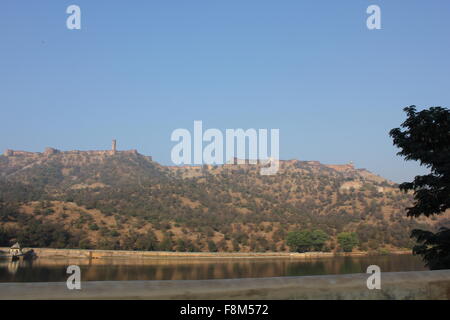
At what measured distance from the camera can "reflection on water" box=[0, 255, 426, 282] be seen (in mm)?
47469

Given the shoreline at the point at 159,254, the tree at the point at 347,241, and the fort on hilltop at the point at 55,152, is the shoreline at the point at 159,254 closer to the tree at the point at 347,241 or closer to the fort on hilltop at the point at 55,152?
the tree at the point at 347,241

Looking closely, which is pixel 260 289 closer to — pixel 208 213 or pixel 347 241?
pixel 347 241

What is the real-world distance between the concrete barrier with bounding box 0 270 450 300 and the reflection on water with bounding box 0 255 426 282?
41.5m

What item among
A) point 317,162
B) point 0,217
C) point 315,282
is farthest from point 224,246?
point 317,162

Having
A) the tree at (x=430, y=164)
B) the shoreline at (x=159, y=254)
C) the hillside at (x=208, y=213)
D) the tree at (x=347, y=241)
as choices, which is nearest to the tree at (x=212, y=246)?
the hillside at (x=208, y=213)

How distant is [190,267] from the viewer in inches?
2325

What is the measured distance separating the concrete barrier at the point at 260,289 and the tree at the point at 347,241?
7082cm

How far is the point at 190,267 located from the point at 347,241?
28752mm

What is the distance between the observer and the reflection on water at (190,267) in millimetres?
47469

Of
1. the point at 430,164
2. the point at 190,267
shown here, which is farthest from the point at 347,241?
the point at 430,164

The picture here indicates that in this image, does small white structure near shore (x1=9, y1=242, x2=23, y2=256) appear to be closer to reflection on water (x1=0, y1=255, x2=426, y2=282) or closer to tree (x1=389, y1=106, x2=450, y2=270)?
reflection on water (x1=0, y1=255, x2=426, y2=282)

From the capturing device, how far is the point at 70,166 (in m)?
153
